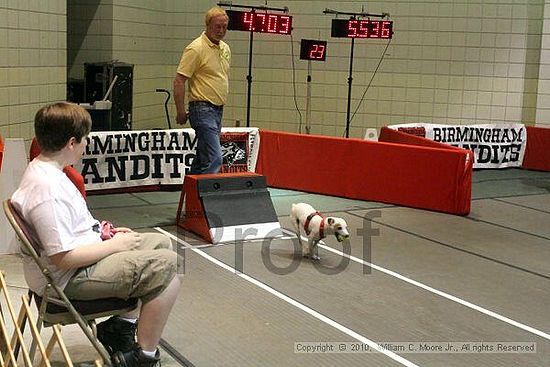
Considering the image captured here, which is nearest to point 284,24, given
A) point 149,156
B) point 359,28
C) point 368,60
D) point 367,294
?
point 359,28

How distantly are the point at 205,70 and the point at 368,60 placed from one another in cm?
694

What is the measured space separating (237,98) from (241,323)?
9623mm

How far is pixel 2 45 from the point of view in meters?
8.77

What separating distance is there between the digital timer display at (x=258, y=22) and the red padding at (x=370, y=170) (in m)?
2.47

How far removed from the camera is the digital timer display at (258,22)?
35.0 feet

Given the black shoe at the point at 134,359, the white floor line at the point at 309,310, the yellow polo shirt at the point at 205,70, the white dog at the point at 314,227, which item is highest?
the yellow polo shirt at the point at 205,70

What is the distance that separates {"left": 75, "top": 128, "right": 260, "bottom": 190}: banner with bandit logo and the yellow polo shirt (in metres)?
1.65

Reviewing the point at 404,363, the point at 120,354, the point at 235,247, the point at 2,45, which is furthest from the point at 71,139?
the point at 2,45

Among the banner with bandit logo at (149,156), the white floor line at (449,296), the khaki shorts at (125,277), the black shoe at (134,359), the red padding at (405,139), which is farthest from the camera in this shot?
the red padding at (405,139)

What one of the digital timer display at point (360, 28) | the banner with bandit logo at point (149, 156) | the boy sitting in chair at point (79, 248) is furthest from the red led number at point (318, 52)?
the boy sitting in chair at point (79, 248)

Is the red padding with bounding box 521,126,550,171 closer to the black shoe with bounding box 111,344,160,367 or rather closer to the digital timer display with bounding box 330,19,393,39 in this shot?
the digital timer display with bounding box 330,19,393,39

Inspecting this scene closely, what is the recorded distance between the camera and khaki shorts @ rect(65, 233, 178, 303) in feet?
10.1

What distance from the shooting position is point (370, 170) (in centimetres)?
833

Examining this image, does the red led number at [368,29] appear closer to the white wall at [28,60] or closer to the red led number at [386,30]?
the red led number at [386,30]
